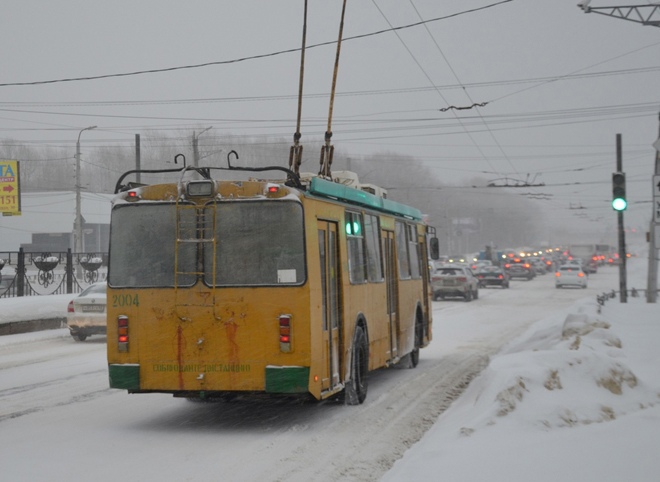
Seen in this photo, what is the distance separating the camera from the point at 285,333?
31.6 feet

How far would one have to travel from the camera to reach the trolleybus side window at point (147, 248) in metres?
10.0

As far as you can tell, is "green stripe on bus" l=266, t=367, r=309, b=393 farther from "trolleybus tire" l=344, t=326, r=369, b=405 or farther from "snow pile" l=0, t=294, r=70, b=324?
"snow pile" l=0, t=294, r=70, b=324

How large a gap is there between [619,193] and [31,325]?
15.6 meters

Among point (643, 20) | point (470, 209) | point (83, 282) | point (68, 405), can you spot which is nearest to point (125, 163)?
point (83, 282)

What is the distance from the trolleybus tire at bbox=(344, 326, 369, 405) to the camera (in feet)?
37.6

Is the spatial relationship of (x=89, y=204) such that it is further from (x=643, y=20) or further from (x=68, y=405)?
(x=68, y=405)

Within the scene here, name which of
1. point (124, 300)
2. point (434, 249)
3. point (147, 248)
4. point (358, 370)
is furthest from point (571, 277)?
point (124, 300)

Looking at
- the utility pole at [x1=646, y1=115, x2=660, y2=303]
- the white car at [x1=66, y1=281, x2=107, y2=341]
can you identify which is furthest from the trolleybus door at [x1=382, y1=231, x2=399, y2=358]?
the white car at [x1=66, y1=281, x2=107, y2=341]

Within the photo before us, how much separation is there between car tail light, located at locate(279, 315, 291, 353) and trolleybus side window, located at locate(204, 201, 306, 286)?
37 centimetres

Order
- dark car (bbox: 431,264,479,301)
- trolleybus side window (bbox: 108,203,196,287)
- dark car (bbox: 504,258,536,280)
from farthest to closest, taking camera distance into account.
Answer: dark car (bbox: 504,258,536,280) < dark car (bbox: 431,264,479,301) < trolleybus side window (bbox: 108,203,196,287)

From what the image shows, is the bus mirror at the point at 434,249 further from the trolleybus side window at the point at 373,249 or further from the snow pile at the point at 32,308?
the snow pile at the point at 32,308

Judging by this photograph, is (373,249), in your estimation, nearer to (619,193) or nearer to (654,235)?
(654,235)

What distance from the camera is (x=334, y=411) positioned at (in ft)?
36.9

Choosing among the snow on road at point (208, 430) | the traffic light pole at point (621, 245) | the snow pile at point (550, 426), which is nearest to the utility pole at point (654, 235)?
the traffic light pole at point (621, 245)
